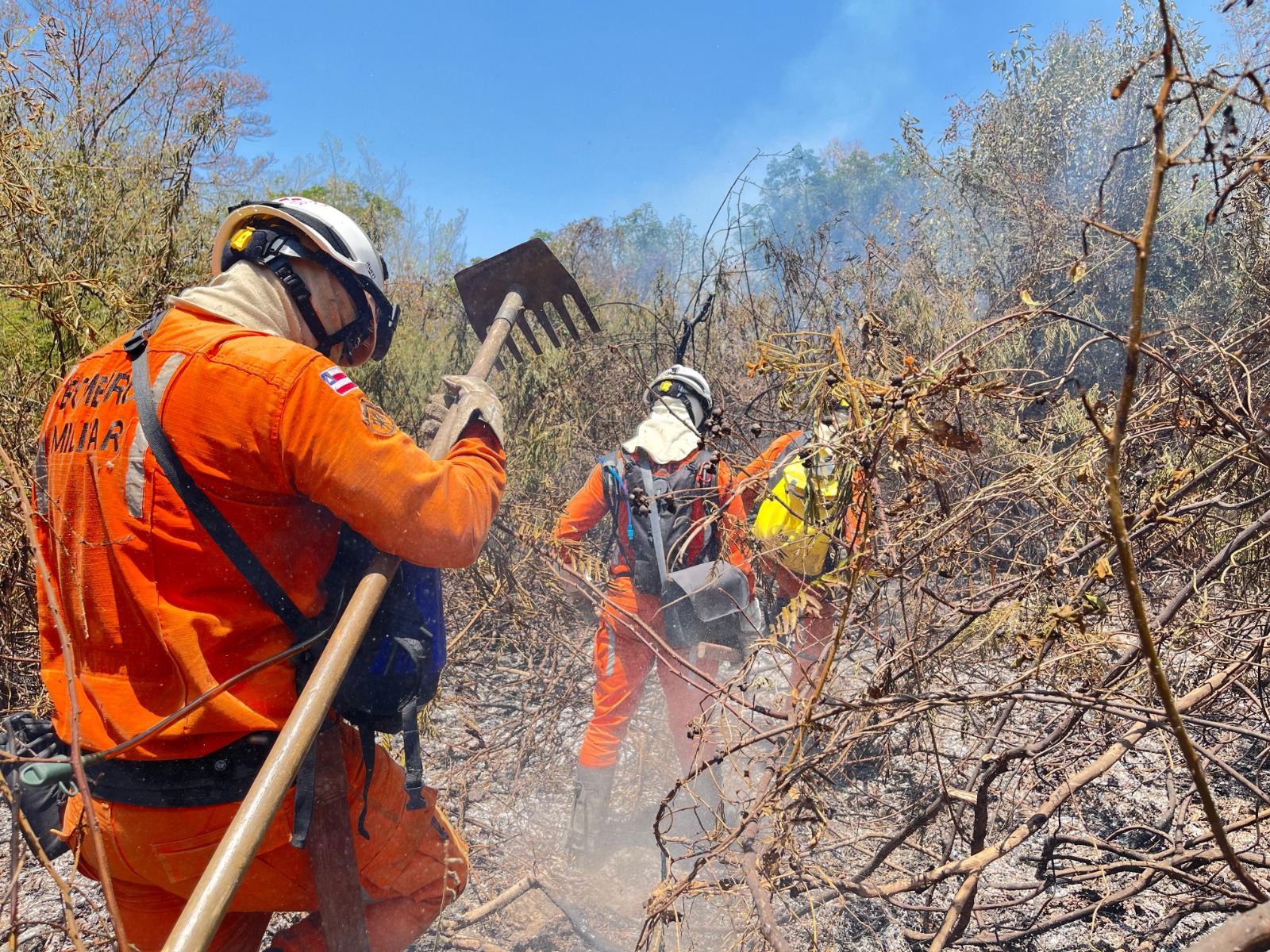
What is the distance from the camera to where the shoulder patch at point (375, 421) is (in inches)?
66.9

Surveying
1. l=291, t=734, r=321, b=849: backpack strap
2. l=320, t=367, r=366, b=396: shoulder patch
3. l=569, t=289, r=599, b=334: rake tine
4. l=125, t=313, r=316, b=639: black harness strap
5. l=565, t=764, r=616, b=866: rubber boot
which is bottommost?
l=565, t=764, r=616, b=866: rubber boot

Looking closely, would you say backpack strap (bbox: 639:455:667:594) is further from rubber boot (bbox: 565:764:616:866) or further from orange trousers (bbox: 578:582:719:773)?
rubber boot (bbox: 565:764:616:866)

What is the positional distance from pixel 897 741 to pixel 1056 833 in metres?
1.86

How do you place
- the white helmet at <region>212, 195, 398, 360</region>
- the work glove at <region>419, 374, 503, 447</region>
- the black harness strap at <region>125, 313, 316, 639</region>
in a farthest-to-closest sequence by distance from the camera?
the work glove at <region>419, 374, 503, 447</region> → the white helmet at <region>212, 195, 398, 360</region> → the black harness strap at <region>125, 313, 316, 639</region>

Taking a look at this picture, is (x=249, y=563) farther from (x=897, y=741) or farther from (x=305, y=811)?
(x=897, y=741)

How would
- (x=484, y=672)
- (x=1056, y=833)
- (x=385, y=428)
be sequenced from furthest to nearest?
(x=484, y=672) → (x=1056, y=833) → (x=385, y=428)

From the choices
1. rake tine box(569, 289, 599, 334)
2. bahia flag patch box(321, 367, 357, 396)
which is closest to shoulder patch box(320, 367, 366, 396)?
bahia flag patch box(321, 367, 357, 396)

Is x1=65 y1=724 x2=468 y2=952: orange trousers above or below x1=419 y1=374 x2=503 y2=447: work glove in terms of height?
below

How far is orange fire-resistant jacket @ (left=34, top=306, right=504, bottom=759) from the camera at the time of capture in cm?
157

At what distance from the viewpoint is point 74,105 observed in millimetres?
→ 3971

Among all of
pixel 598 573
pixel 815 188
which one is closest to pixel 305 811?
pixel 598 573

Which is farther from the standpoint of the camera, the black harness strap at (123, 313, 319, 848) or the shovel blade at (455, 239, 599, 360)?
the shovel blade at (455, 239, 599, 360)

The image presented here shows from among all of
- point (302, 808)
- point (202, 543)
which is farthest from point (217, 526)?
point (302, 808)

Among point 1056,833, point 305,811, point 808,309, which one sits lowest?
point 1056,833
